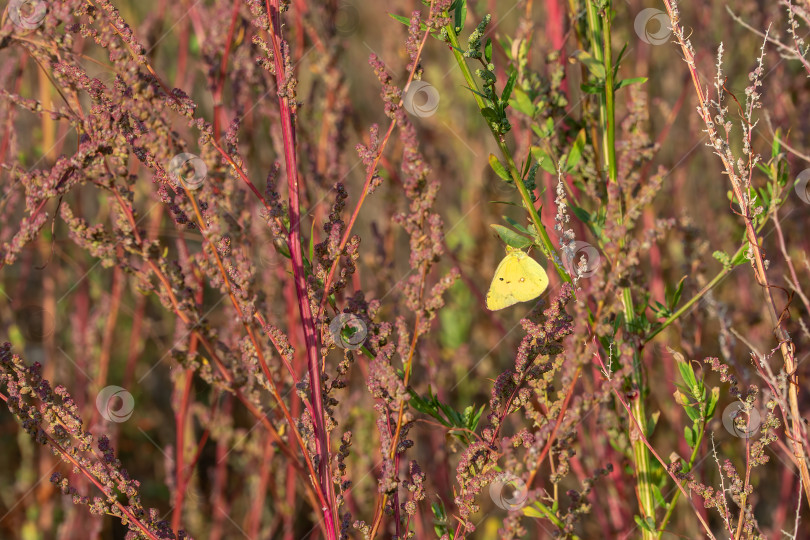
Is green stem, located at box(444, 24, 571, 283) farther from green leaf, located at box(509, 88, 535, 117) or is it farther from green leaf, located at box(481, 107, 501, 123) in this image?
green leaf, located at box(509, 88, 535, 117)

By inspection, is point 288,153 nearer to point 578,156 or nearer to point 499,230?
point 499,230

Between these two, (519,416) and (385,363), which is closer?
(385,363)

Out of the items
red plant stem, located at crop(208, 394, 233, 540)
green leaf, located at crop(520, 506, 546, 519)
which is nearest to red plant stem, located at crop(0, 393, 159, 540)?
green leaf, located at crop(520, 506, 546, 519)

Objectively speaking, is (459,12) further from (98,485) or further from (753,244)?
(98,485)

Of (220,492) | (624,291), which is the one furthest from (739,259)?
(220,492)

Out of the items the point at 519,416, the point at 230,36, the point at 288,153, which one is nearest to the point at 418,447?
the point at 519,416
